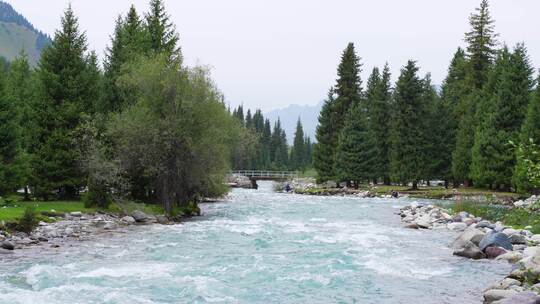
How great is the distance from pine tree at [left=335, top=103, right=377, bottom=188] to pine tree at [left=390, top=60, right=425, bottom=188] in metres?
2.89

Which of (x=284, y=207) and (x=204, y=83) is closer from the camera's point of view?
(x=204, y=83)

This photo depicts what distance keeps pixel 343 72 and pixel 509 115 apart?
30.2 metres

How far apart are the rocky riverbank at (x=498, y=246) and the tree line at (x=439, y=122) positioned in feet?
47.9

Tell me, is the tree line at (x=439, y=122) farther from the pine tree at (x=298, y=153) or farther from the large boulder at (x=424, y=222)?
the pine tree at (x=298, y=153)

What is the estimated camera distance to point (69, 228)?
25859 millimetres

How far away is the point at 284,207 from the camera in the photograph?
45.9 metres

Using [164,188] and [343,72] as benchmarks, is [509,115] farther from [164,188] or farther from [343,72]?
[164,188]

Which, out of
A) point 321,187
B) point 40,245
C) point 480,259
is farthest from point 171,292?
point 321,187

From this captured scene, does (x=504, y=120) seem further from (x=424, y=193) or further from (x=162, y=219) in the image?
(x=162, y=219)

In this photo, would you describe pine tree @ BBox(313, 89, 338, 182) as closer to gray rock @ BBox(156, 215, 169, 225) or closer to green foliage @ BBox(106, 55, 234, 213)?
green foliage @ BBox(106, 55, 234, 213)

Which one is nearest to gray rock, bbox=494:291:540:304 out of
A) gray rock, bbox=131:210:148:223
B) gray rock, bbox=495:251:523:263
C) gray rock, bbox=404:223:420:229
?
gray rock, bbox=495:251:523:263

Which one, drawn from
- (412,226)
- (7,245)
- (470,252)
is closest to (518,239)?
(470,252)

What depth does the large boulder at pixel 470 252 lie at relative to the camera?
2084cm

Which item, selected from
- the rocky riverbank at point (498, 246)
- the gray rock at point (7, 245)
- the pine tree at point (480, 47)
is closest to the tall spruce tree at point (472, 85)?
the pine tree at point (480, 47)
